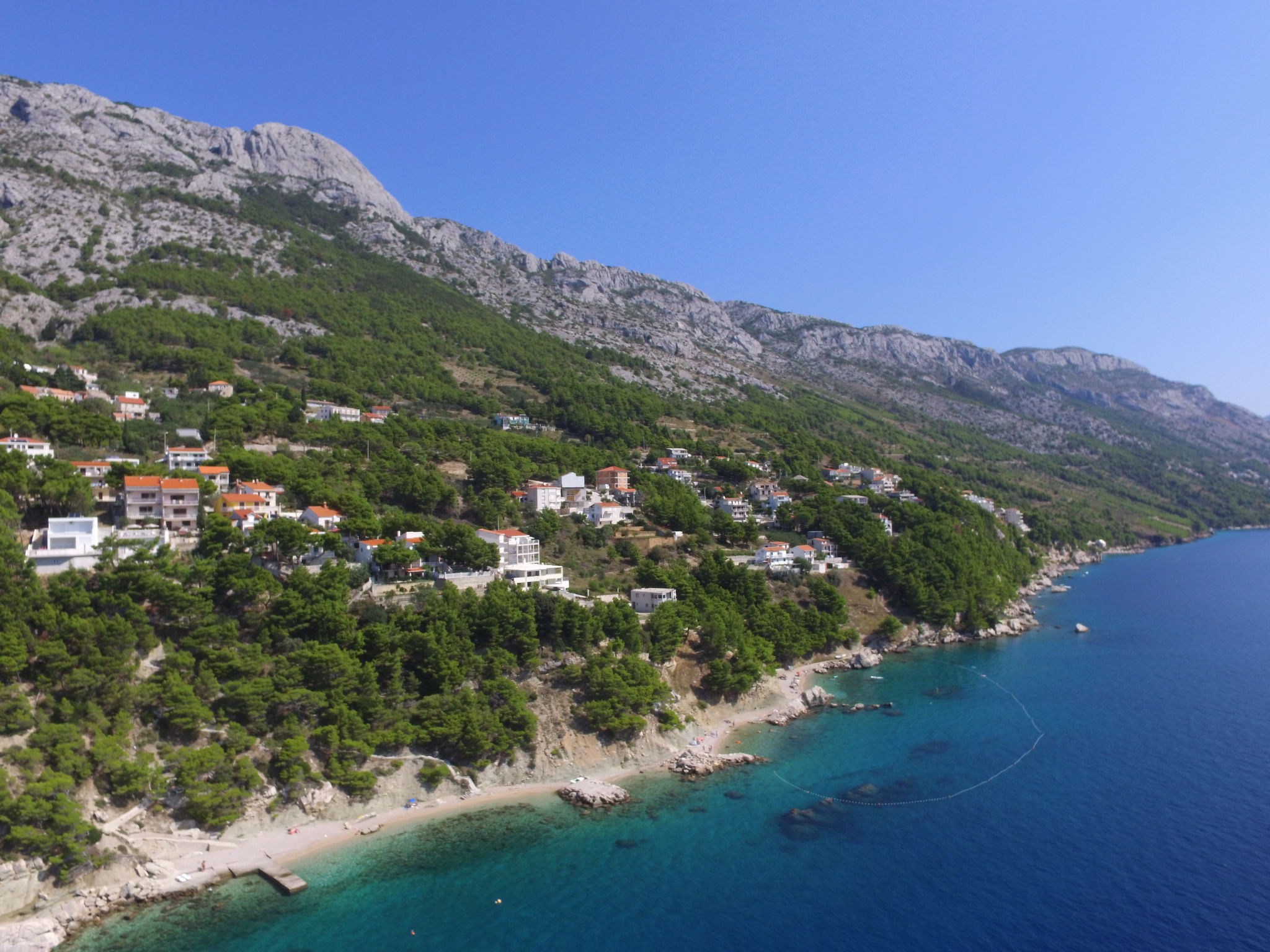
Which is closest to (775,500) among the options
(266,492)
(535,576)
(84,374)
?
(535,576)

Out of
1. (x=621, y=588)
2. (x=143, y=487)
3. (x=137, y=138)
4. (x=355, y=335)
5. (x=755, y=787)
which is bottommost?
(x=755, y=787)

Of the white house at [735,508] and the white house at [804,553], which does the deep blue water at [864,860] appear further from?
the white house at [735,508]

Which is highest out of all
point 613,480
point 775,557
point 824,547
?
point 613,480

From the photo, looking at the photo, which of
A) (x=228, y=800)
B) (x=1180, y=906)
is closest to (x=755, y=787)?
(x=1180, y=906)

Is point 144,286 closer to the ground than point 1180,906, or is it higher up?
higher up

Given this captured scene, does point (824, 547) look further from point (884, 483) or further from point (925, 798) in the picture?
point (925, 798)

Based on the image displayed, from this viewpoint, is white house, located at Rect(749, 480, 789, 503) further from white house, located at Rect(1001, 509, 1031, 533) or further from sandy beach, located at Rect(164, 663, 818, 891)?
sandy beach, located at Rect(164, 663, 818, 891)

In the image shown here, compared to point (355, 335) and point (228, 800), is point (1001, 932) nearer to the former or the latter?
point (228, 800)
